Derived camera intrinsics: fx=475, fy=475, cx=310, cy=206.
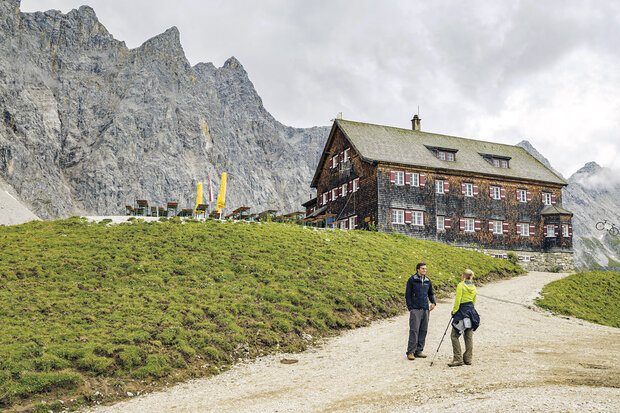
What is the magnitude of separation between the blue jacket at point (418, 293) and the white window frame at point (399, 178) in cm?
2696

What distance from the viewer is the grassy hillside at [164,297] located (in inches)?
456

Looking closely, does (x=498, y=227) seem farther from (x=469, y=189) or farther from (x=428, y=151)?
(x=428, y=151)

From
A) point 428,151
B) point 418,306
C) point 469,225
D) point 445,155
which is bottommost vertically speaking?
point 418,306

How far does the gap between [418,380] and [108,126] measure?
148 meters

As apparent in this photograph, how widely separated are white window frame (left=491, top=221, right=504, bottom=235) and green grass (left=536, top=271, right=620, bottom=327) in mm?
9049

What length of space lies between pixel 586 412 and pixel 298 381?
239 inches

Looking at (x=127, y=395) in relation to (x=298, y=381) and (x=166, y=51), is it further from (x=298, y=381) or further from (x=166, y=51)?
(x=166, y=51)

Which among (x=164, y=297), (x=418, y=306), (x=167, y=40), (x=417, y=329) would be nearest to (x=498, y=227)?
(x=417, y=329)

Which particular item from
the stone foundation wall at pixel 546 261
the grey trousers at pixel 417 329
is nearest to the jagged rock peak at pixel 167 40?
the stone foundation wall at pixel 546 261

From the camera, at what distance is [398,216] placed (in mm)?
38594

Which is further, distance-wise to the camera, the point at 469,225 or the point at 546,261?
the point at 546,261

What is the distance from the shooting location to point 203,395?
35.2 ft

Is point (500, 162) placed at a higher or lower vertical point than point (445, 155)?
lower

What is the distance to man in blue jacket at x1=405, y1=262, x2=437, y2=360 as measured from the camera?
1231cm
